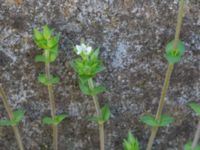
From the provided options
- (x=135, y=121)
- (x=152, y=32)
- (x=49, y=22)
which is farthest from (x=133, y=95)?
(x=49, y=22)

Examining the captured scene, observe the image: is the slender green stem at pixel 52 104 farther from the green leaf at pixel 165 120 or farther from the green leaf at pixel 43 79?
the green leaf at pixel 165 120

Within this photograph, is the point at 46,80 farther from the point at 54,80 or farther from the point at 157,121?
the point at 157,121

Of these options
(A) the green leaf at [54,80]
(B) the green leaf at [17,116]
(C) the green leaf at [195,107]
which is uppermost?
(A) the green leaf at [54,80]

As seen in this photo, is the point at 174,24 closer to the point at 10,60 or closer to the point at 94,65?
the point at 94,65

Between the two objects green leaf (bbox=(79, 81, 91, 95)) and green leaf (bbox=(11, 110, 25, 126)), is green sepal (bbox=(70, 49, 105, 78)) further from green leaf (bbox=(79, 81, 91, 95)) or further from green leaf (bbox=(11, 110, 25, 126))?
green leaf (bbox=(11, 110, 25, 126))

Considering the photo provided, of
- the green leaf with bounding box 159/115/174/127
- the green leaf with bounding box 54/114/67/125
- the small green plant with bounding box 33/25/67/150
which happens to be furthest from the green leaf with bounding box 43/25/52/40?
the green leaf with bounding box 159/115/174/127

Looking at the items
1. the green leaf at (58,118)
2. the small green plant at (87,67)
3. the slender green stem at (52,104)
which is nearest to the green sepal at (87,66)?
the small green plant at (87,67)
